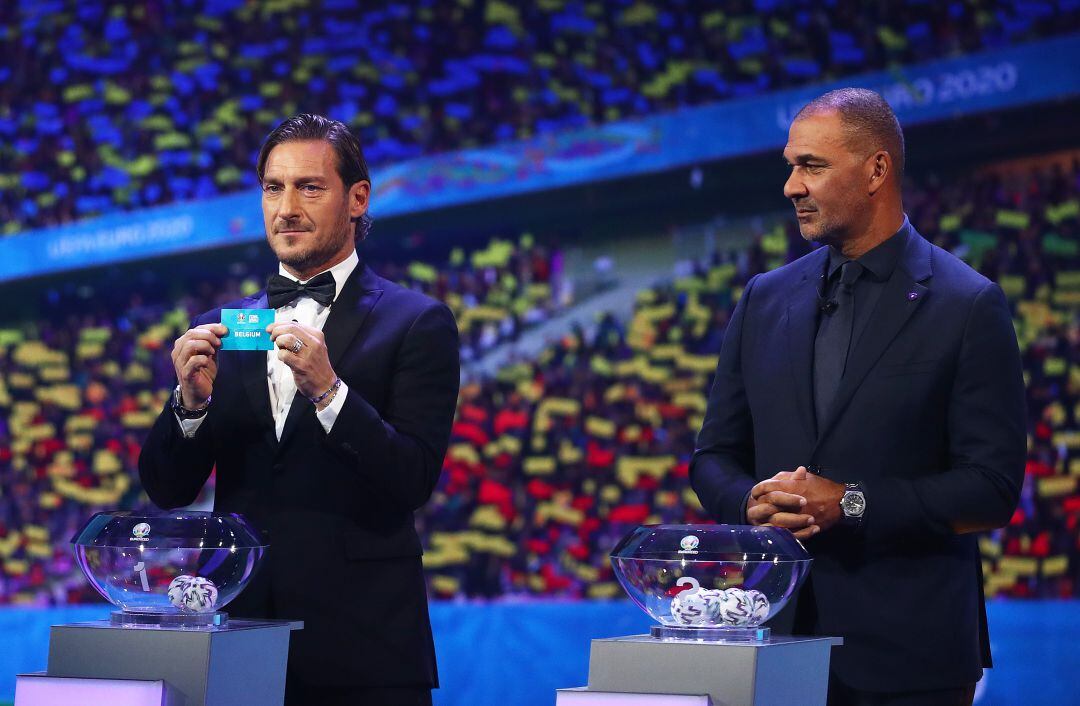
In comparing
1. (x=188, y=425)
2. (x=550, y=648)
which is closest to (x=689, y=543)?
(x=188, y=425)

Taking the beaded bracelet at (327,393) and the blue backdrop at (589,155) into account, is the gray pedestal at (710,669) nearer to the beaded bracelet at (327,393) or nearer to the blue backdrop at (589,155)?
the beaded bracelet at (327,393)

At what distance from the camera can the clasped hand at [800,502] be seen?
1.64 meters

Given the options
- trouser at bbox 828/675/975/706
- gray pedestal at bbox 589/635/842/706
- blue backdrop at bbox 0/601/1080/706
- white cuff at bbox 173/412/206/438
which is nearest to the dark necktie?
trouser at bbox 828/675/975/706

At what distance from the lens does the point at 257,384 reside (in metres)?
1.85

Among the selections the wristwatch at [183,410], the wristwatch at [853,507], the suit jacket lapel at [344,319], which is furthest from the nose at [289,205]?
the wristwatch at [853,507]

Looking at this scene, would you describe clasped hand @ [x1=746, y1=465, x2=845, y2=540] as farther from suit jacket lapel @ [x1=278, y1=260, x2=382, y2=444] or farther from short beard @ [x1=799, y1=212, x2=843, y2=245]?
suit jacket lapel @ [x1=278, y1=260, x2=382, y2=444]

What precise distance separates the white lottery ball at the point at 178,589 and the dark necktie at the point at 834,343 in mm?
809

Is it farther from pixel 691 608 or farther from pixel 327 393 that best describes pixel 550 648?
pixel 691 608

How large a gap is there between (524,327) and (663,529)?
15.0 feet

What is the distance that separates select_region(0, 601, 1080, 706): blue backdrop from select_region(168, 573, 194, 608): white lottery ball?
2914 millimetres

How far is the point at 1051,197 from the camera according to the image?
498 centimetres

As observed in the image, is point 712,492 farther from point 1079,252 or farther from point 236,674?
point 1079,252

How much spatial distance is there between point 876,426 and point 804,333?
17 cm

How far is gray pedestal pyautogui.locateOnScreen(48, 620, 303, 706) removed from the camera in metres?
1.43
